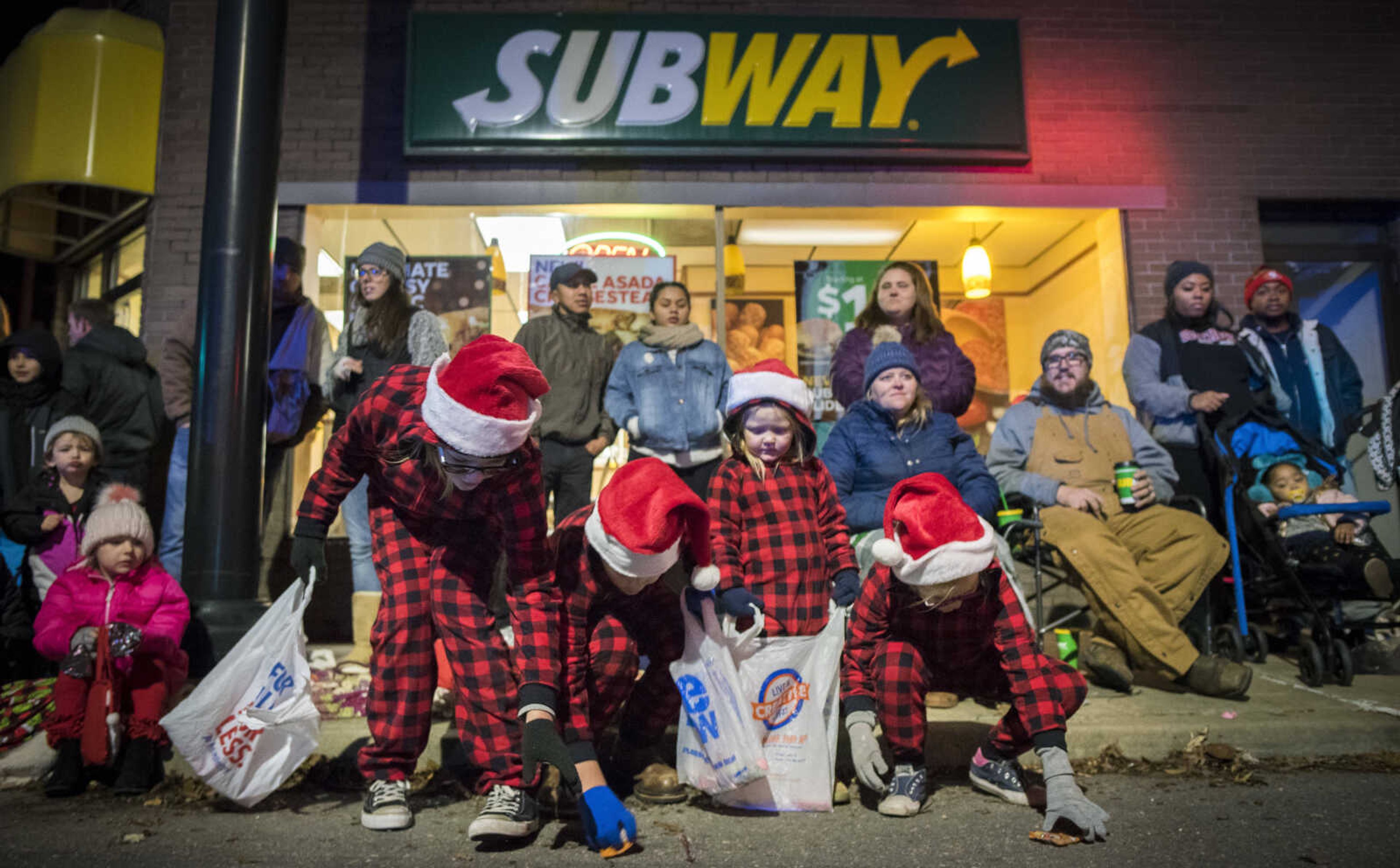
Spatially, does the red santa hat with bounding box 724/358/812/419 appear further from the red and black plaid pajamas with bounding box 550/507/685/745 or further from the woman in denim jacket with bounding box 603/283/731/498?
the woman in denim jacket with bounding box 603/283/731/498

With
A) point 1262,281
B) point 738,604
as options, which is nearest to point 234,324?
point 738,604

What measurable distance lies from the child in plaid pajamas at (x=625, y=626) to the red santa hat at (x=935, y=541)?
0.65 meters

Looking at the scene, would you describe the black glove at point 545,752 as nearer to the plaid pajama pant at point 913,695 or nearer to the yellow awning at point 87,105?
the plaid pajama pant at point 913,695

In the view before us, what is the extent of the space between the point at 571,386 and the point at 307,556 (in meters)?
2.69

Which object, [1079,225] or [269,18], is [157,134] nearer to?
[269,18]

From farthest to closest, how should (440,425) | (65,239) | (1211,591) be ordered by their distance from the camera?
(65,239) → (1211,591) → (440,425)

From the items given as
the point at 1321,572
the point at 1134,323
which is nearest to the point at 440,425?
the point at 1321,572

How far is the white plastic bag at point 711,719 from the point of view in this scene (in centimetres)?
307

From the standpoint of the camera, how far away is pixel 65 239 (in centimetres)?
964

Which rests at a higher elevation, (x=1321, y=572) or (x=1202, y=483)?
(x=1202, y=483)

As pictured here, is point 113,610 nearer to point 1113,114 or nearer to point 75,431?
point 75,431

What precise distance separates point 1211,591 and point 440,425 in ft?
15.3

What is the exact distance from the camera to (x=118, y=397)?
5.84m

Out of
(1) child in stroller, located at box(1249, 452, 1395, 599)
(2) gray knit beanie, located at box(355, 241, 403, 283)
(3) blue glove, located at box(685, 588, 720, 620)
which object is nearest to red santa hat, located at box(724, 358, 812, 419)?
(3) blue glove, located at box(685, 588, 720, 620)
